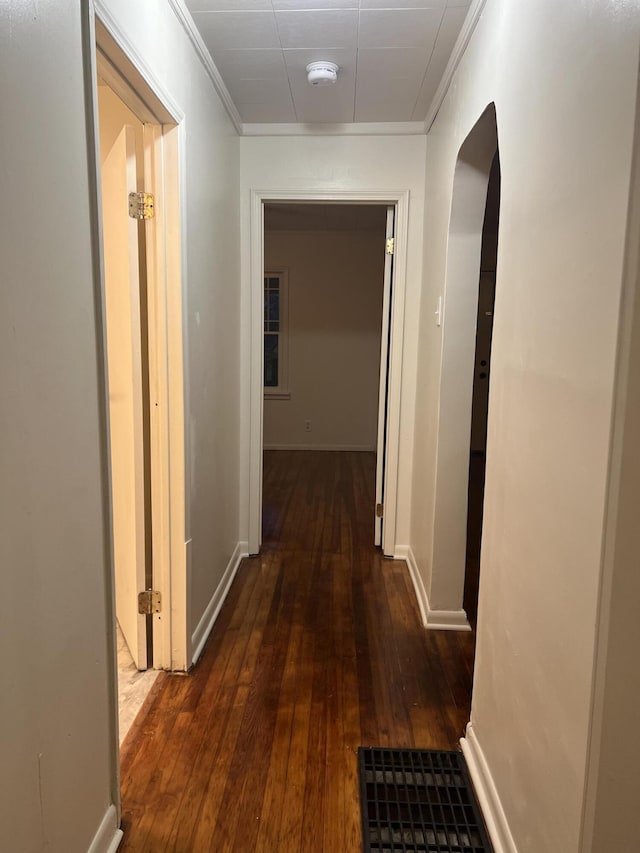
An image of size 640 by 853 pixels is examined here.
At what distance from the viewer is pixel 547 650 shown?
3.88 ft

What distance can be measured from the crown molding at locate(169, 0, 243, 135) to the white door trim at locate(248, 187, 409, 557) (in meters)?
0.44

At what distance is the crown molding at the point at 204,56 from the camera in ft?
6.40

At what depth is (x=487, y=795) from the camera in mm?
1610

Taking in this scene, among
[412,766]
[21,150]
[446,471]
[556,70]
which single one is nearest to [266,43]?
[556,70]

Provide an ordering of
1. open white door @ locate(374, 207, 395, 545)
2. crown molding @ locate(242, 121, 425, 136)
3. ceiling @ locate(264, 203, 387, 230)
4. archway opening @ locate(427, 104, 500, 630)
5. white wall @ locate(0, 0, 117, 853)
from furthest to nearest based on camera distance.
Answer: ceiling @ locate(264, 203, 387, 230)
open white door @ locate(374, 207, 395, 545)
crown molding @ locate(242, 121, 425, 136)
archway opening @ locate(427, 104, 500, 630)
white wall @ locate(0, 0, 117, 853)

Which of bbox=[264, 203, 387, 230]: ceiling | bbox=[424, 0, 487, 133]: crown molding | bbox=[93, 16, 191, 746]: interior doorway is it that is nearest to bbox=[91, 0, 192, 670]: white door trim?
bbox=[93, 16, 191, 746]: interior doorway

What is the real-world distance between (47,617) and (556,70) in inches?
60.0

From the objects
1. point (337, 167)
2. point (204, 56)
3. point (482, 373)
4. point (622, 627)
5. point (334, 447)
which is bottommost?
point (334, 447)

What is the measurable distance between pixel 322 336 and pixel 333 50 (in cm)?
423

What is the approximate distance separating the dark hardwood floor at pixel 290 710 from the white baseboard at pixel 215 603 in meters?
0.04

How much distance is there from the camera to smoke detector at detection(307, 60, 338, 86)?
2.40 m

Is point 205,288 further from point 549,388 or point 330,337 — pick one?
point 330,337

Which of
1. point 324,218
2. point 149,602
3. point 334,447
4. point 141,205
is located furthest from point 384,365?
point 334,447

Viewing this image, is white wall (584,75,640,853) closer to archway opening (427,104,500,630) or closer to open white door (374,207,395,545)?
archway opening (427,104,500,630)
